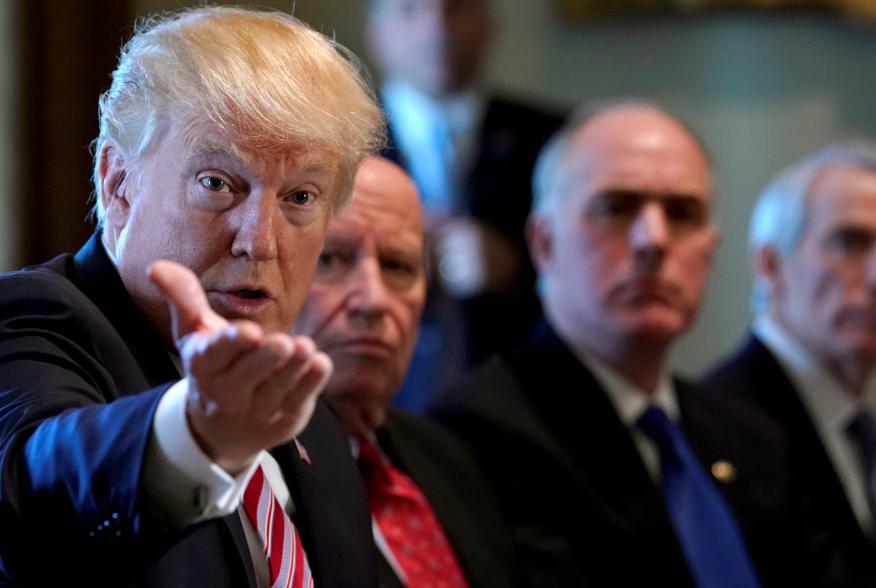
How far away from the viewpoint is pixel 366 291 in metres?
2.43

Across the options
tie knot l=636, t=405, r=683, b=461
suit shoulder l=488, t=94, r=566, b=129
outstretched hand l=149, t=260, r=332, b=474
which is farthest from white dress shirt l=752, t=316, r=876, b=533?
outstretched hand l=149, t=260, r=332, b=474

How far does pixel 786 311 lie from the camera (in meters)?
3.74

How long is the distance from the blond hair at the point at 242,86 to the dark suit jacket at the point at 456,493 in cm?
76

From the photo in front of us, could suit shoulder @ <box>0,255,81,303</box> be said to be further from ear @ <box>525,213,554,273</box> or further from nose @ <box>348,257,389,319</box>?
ear @ <box>525,213,554,273</box>

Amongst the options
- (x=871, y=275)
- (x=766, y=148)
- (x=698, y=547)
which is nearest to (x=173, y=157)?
(x=698, y=547)

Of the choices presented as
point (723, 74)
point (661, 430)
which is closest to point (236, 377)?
point (661, 430)

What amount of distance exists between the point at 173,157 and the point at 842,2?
165 inches

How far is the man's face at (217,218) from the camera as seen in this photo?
1.69m

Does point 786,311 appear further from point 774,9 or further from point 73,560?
point 73,560

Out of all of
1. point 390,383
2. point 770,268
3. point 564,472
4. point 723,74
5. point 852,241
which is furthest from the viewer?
point 723,74

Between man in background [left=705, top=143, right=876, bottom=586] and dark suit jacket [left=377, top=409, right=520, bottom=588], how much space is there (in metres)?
0.94

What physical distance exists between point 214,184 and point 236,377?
1.47 ft

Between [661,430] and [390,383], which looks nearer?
[390,383]

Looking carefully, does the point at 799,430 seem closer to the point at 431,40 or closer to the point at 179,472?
the point at 431,40
